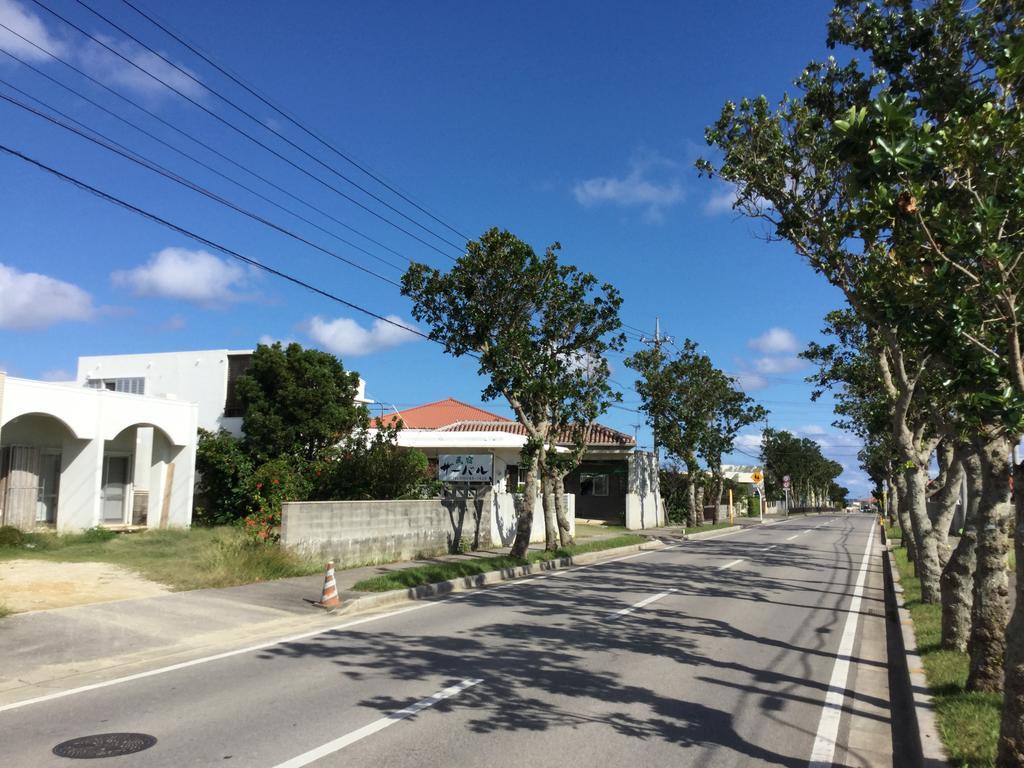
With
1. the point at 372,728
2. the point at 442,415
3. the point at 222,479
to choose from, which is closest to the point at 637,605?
the point at 372,728

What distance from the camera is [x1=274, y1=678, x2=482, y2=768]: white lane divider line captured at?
563cm

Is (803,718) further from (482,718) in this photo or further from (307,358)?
(307,358)

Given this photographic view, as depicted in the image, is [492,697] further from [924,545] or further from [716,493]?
[716,493]

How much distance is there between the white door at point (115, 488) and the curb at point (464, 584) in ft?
41.9

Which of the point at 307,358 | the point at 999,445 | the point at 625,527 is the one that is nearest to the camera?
the point at 999,445

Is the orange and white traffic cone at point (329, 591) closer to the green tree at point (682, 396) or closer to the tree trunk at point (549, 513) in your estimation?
the tree trunk at point (549, 513)

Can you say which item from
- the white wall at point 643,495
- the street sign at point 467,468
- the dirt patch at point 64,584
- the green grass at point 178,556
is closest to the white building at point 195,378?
the street sign at point 467,468

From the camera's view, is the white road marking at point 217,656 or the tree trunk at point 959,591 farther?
the tree trunk at point 959,591

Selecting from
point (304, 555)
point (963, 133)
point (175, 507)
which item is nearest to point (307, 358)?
point (175, 507)

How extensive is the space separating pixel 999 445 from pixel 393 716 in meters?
6.13

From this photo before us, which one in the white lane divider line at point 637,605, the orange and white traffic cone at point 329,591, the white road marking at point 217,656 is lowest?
the white lane divider line at point 637,605

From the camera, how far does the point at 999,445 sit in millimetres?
7379

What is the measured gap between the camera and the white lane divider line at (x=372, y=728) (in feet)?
18.5

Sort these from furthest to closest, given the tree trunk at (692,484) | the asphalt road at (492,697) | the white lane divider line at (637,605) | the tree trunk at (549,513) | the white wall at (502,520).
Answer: the tree trunk at (692,484) < the white wall at (502,520) < the tree trunk at (549,513) < the white lane divider line at (637,605) < the asphalt road at (492,697)
